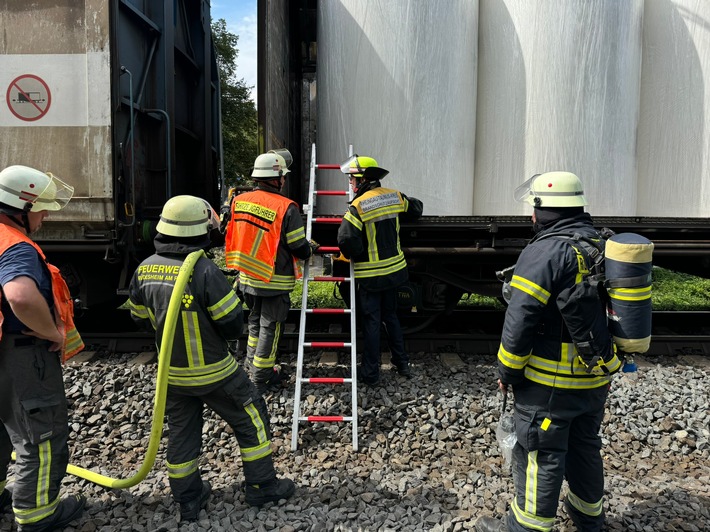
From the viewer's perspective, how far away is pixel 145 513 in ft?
10.2

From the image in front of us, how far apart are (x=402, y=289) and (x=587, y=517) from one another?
10.0 ft

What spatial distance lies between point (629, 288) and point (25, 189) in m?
3.10

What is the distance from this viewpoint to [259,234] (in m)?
4.36

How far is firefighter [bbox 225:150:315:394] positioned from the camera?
434cm

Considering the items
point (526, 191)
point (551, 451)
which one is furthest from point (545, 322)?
point (526, 191)

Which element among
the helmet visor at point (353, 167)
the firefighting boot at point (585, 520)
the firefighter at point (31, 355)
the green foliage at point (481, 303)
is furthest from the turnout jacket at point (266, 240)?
the green foliage at point (481, 303)

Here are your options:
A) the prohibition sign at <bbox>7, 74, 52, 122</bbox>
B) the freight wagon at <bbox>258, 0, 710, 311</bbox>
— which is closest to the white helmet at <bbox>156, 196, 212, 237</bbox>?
the freight wagon at <bbox>258, 0, 710, 311</bbox>

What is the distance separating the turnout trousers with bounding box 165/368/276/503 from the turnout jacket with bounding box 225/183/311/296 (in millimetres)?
1398

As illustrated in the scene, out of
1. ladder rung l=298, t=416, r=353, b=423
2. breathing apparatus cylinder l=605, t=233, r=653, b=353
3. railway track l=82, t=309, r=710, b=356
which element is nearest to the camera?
breathing apparatus cylinder l=605, t=233, r=653, b=353

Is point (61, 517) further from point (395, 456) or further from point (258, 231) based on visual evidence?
point (258, 231)

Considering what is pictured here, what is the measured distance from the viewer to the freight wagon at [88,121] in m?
4.59

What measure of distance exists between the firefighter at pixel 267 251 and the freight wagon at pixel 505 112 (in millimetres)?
602

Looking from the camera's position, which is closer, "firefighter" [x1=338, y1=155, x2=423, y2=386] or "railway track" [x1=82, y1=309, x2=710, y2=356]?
"firefighter" [x1=338, y1=155, x2=423, y2=386]

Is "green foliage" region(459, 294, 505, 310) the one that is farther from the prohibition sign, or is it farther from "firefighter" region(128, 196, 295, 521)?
the prohibition sign
